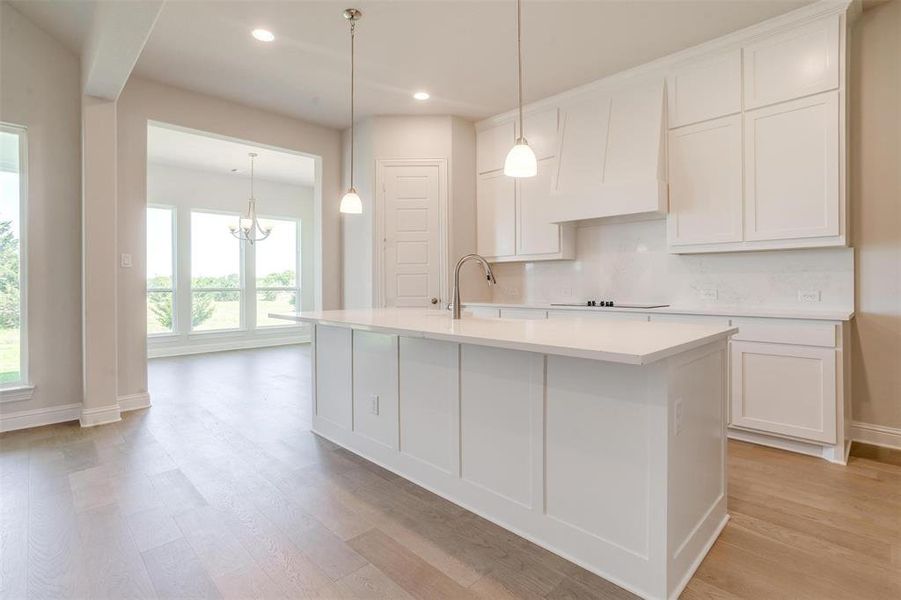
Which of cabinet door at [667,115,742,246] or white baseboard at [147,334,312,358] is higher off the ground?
cabinet door at [667,115,742,246]

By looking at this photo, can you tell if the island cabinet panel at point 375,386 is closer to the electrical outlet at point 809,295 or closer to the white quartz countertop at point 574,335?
the white quartz countertop at point 574,335

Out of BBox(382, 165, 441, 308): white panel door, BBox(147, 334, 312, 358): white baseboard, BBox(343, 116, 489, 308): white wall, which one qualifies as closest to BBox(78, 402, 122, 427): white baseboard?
BBox(343, 116, 489, 308): white wall

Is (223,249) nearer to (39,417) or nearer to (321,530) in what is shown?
(39,417)

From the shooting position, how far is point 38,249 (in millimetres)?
3559

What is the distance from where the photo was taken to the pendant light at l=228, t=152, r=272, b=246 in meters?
6.98

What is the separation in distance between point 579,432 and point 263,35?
3.45m

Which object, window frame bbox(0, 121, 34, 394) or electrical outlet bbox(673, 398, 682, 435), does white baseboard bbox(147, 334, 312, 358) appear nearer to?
window frame bbox(0, 121, 34, 394)

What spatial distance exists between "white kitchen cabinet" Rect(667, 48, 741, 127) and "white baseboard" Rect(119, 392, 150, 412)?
5027 millimetres

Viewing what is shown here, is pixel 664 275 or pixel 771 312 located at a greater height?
pixel 664 275

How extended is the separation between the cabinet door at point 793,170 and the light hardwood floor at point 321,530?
1526mm

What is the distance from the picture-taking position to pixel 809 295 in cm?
327

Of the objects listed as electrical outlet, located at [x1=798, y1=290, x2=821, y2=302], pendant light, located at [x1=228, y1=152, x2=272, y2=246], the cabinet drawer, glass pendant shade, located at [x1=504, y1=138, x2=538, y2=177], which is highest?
pendant light, located at [x1=228, y1=152, x2=272, y2=246]

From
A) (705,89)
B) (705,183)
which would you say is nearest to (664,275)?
(705,183)

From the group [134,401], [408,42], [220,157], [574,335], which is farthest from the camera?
[220,157]
